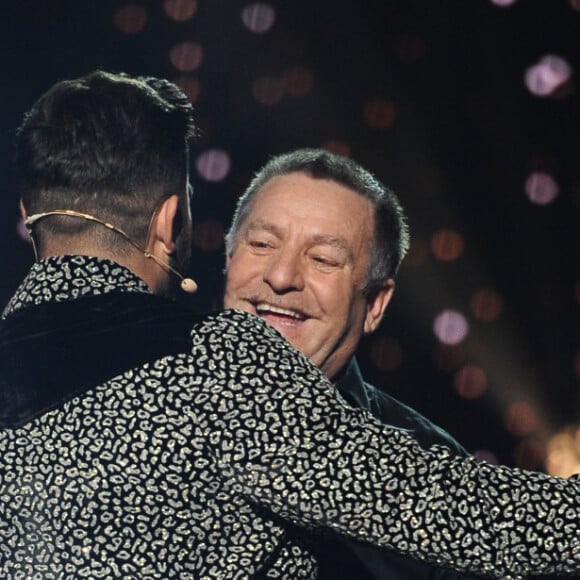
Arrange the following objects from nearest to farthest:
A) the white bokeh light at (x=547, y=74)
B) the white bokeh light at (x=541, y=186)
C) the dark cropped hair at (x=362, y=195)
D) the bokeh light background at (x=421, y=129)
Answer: the dark cropped hair at (x=362, y=195) → the bokeh light background at (x=421, y=129) → the white bokeh light at (x=547, y=74) → the white bokeh light at (x=541, y=186)

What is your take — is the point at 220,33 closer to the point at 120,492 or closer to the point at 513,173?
the point at 513,173

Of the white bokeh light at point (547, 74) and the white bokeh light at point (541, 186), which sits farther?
the white bokeh light at point (541, 186)

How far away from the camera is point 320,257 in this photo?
2.30 meters

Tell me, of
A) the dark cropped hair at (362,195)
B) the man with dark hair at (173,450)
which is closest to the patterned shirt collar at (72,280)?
the man with dark hair at (173,450)

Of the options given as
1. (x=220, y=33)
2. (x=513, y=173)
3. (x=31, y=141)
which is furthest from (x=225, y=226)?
(x=31, y=141)

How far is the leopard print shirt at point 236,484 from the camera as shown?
1.26 m

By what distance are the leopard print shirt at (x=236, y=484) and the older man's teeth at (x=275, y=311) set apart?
2.99 ft

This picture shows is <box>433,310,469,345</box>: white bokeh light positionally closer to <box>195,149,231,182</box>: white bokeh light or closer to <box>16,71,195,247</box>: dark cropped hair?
<box>195,149,231,182</box>: white bokeh light

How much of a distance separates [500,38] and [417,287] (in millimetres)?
1004

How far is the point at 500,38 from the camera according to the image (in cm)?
380

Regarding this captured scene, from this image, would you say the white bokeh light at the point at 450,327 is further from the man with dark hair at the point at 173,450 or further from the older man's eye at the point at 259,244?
the man with dark hair at the point at 173,450

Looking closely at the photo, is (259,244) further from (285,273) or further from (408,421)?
(408,421)

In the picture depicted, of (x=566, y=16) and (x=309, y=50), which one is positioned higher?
(x=566, y=16)

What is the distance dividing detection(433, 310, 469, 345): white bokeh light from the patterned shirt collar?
2688 mm
